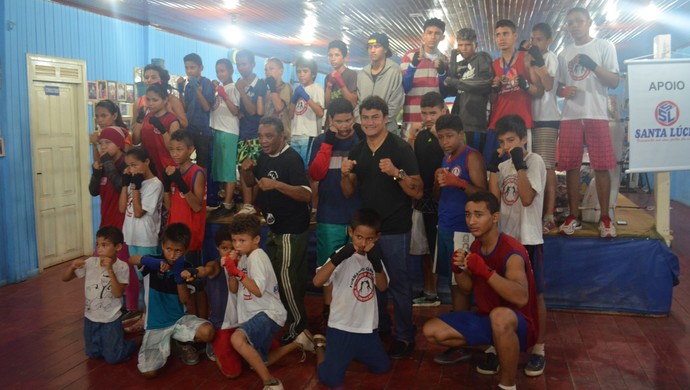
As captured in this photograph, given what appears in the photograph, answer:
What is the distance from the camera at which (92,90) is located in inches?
304

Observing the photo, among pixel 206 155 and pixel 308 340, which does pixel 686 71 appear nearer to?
pixel 308 340

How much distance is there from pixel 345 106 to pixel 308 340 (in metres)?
1.67

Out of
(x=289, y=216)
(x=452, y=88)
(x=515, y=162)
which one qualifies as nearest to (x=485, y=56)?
(x=452, y=88)

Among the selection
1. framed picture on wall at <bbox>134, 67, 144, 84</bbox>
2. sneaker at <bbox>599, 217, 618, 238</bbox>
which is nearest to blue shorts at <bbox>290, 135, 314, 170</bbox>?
sneaker at <bbox>599, 217, 618, 238</bbox>

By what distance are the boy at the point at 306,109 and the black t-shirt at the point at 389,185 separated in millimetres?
2139

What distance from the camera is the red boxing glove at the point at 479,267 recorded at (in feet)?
10.9

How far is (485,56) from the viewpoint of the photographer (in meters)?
5.08

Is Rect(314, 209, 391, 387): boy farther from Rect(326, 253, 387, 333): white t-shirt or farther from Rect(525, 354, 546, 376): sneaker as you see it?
Rect(525, 354, 546, 376): sneaker

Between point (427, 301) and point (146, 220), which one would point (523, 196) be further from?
point (146, 220)

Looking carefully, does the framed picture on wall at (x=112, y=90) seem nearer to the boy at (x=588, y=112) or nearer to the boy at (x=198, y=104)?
the boy at (x=198, y=104)

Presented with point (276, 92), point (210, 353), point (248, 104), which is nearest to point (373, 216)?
point (210, 353)

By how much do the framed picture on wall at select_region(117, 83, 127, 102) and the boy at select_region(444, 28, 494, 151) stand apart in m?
5.07

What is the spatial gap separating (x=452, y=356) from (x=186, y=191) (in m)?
2.30

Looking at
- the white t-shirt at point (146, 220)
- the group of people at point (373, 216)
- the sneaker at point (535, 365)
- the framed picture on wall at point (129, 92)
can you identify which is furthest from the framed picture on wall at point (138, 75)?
the sneaker at point (535, 365)
